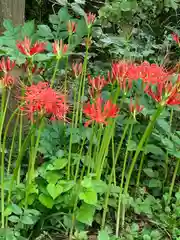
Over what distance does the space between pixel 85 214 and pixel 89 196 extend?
0.32 feet

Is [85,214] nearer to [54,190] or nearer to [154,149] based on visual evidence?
[54,190]

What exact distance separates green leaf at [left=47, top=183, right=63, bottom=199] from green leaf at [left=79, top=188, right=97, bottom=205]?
0.09 m

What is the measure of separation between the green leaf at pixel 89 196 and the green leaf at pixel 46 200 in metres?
0.14

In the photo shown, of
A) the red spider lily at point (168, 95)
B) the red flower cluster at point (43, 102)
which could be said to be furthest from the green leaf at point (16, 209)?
the red spider lily at point (168, 95)

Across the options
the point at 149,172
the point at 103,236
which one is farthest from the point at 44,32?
the point at 103,236

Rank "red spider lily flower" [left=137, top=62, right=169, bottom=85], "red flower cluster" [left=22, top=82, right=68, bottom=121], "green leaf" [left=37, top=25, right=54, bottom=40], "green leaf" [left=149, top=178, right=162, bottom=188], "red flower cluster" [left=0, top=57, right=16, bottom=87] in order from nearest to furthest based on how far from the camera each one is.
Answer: "red flower cluster" [left=22, top=82, right=68, bottom=121] < "red flower cluster" [left=0, top=57, right=16, bottom=87] < "red spider lily flower" [left=137, top=62, right=169, bottom=85] < "green leaf" [left=37, top=25, right=54, bottom=40] < "green leaf" [left=149, top=178, right=162, bottom=188]

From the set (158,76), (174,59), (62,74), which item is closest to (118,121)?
(158,76)

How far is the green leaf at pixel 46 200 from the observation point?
2.13 m

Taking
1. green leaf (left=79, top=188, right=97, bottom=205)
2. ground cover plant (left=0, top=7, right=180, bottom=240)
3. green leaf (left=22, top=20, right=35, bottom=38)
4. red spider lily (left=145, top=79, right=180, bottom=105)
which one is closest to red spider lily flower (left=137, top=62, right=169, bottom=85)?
ground cover plant (left=0, top=7, right=180, bottom=240)

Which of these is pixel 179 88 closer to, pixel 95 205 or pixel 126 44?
pixel 95 205

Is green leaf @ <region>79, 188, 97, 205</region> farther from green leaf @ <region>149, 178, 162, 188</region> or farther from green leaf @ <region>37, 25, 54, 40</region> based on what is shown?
green leaf @ <region>37, 25, 54, 40</region>

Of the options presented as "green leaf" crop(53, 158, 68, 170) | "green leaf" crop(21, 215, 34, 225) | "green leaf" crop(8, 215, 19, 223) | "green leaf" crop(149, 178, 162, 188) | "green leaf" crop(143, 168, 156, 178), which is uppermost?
"green leaf" crop(53, 158, 68, 170)

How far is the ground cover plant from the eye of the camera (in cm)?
197

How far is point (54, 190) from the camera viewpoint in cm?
212
